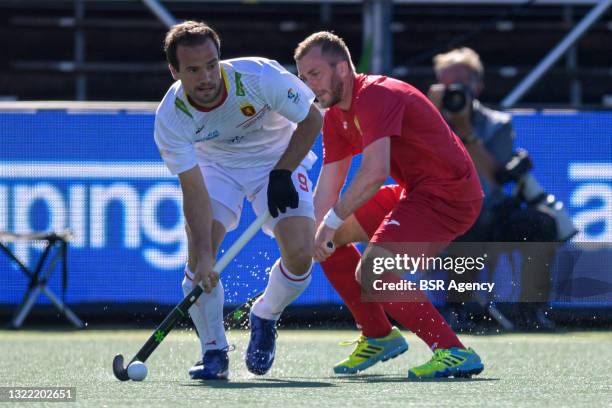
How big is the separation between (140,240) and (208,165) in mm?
3232

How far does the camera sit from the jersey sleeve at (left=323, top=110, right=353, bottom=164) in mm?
6047

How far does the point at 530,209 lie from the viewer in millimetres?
8461

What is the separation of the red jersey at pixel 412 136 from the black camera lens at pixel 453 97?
1.94 metres

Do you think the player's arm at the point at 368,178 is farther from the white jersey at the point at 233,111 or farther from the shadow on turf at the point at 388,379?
the shadow on turf at the point at 388,379

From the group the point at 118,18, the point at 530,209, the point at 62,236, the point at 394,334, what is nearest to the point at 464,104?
the point at 530,209

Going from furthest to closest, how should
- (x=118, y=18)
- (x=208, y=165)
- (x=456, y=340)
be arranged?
(x=118, y=18) → (x=208, y=165) → (x=456, y=340)

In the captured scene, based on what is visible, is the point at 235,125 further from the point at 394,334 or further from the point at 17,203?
the point at 17,203

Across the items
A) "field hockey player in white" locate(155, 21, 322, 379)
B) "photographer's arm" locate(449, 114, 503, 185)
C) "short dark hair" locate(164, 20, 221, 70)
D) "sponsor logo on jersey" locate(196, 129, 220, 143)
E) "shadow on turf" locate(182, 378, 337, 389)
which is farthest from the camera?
"photographer's arm" locate(449, 114, 503, 185)

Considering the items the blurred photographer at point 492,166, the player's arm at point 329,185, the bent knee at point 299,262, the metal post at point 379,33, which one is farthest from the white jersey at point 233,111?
the metal post at point 379,33

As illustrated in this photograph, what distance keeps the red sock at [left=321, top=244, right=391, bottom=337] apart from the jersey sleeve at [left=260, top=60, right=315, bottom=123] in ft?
2.38

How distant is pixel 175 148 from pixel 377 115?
0.85m

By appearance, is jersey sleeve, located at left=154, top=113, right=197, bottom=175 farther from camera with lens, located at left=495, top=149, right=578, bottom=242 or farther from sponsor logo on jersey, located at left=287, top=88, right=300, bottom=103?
camera with lens, located at left=495, top=149, right=578, bottom=242

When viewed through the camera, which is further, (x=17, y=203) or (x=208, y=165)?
(x=17, y=203)

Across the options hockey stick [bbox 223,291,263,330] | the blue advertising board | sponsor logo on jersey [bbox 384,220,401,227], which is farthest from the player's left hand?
the blue advertising board
